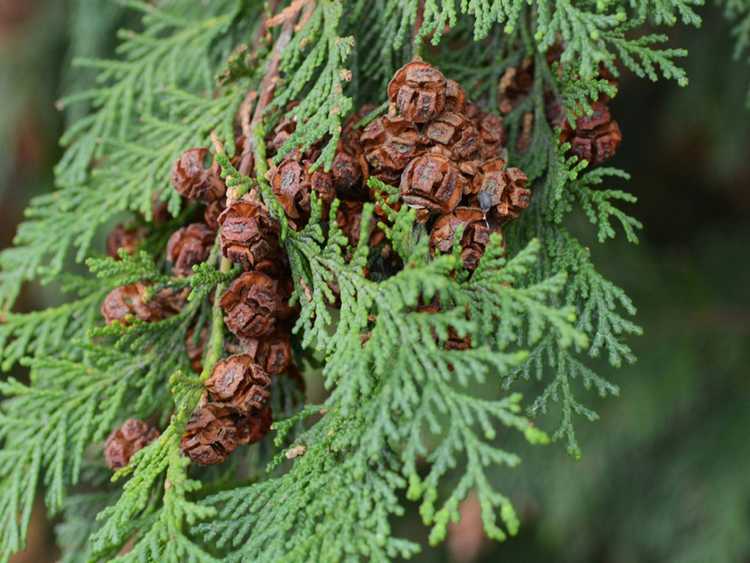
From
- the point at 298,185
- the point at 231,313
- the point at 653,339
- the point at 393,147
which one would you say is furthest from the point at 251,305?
the point at 653,339

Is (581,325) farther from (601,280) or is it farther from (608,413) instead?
(608,413)

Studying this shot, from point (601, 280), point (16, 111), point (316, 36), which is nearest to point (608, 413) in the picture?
point (601, 280)

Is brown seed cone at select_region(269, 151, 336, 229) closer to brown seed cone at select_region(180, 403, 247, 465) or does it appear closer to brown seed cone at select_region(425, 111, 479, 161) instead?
brown seed cone at select_region(425, 111, 479, 161)

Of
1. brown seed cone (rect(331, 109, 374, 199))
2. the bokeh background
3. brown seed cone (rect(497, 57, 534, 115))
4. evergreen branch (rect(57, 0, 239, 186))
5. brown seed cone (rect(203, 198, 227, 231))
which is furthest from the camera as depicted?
the bokeh background

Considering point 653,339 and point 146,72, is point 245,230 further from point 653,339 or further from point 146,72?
point 653,339

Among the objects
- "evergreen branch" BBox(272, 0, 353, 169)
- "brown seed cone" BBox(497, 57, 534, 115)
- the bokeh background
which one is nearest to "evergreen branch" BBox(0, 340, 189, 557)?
"evergreen branch" BBox(272, 0, 353, 169)

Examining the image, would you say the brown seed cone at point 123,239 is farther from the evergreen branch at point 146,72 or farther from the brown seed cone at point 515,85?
the brown seed cone at point 515,85

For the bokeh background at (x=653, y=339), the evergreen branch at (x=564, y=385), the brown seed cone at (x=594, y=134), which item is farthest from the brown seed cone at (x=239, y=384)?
the bokeh background at (x=653, y=339)
